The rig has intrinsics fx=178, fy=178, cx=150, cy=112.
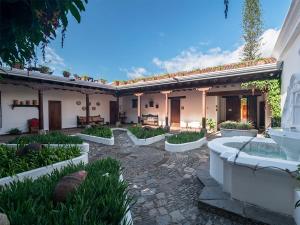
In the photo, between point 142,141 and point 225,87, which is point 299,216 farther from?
point 225,87

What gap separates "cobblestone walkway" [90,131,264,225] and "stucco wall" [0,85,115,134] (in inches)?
243

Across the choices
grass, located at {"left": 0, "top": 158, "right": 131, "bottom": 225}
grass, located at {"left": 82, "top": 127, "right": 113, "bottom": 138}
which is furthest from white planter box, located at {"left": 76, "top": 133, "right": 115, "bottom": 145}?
grass, located at {"left": 0, "top": 158, "right": 131, "bottom": 225}

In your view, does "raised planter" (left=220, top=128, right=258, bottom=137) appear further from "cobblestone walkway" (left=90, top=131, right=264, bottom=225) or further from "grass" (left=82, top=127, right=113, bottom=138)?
"grass" (left=82, top=127, right=113, bottom=138)

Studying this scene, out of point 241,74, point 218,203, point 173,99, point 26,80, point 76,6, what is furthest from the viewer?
point 173,99

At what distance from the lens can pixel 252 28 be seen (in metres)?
18.5

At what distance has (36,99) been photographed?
35.6ft

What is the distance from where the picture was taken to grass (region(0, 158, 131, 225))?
1.75 metres

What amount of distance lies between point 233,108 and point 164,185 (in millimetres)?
11314

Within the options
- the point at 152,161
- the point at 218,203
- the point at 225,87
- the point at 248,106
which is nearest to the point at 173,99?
the point at 225,87

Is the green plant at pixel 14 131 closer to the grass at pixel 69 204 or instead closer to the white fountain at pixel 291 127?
the grass at pixel 69 204

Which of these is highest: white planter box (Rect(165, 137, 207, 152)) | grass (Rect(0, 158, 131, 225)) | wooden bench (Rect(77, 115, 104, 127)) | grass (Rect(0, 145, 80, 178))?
wooden bench (Rect(77, 115, 104, 127))

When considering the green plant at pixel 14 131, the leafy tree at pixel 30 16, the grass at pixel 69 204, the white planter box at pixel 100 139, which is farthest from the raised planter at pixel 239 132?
the green plant at pixel 14 131

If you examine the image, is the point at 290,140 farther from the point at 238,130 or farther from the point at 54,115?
the point at 54,115

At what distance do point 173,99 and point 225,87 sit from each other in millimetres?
4129
